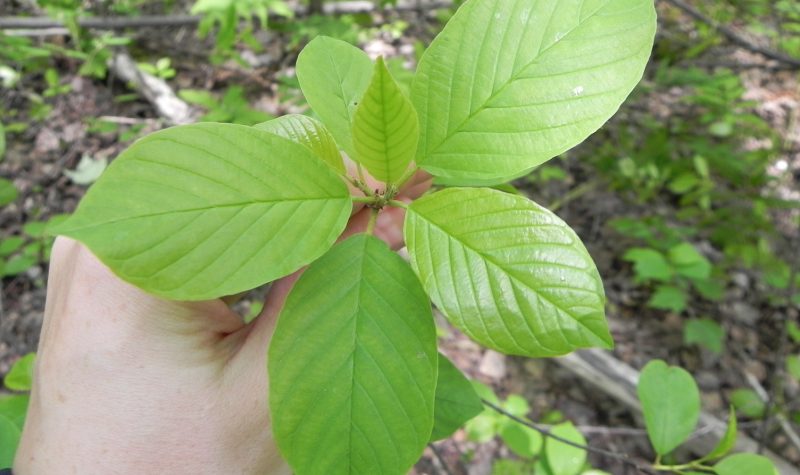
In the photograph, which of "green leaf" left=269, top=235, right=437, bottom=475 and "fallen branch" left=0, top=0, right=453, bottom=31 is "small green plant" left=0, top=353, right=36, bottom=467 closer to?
"green leaf" left=269, top=235, right=437, bottom=475

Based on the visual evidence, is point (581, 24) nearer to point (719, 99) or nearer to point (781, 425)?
point (781, 425)

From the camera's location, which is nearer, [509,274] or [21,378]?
[509,274]

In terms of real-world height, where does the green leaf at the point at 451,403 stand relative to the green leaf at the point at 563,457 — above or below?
above

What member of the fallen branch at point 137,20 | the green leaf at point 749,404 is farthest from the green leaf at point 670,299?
Result: the fallen branch at point 137,20

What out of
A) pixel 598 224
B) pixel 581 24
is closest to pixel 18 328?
pixel 581 24

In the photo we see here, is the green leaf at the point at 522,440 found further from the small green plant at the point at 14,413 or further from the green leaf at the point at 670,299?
the small green plant at the point at 14,413

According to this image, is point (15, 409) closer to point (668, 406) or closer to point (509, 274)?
point (509, 274)

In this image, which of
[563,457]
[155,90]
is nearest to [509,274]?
[563,457]
